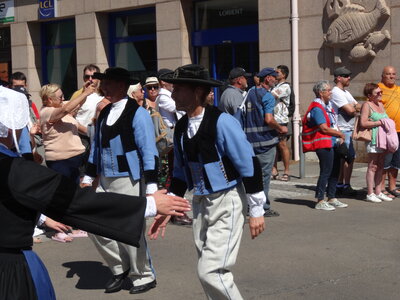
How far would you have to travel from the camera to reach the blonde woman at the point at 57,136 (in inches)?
316

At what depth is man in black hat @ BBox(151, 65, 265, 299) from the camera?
463 centimetres

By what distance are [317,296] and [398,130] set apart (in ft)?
17.3

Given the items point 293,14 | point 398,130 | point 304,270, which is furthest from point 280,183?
point 304,270

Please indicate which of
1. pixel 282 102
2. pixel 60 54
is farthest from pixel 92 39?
pixel 282 102

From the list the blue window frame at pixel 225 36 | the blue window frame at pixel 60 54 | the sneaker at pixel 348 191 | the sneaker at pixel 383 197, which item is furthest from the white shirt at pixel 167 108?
the blue window frame at pixel 60 54

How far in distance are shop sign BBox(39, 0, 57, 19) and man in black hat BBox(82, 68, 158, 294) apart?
14153mm

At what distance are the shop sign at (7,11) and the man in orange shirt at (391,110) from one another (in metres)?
13.5

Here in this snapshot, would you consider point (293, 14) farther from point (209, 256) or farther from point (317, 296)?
point (209, 256)

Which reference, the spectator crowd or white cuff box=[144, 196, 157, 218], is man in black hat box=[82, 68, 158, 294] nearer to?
the spectator crowd

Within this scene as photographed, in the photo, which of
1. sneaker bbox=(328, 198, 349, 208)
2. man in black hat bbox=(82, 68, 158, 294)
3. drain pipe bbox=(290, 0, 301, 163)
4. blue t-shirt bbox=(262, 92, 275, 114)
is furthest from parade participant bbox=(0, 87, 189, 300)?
drain pipe bbox=(290, 0, 301, 163)

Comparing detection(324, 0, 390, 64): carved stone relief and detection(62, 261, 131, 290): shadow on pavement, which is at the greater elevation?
detection(324, 0, 390, 64): carved stone relief

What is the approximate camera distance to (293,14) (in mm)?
14172

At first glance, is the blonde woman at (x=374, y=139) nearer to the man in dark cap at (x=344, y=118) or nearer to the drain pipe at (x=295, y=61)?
the man in dark cap at (x=344, y=118)

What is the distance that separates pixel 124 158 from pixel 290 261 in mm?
1906
